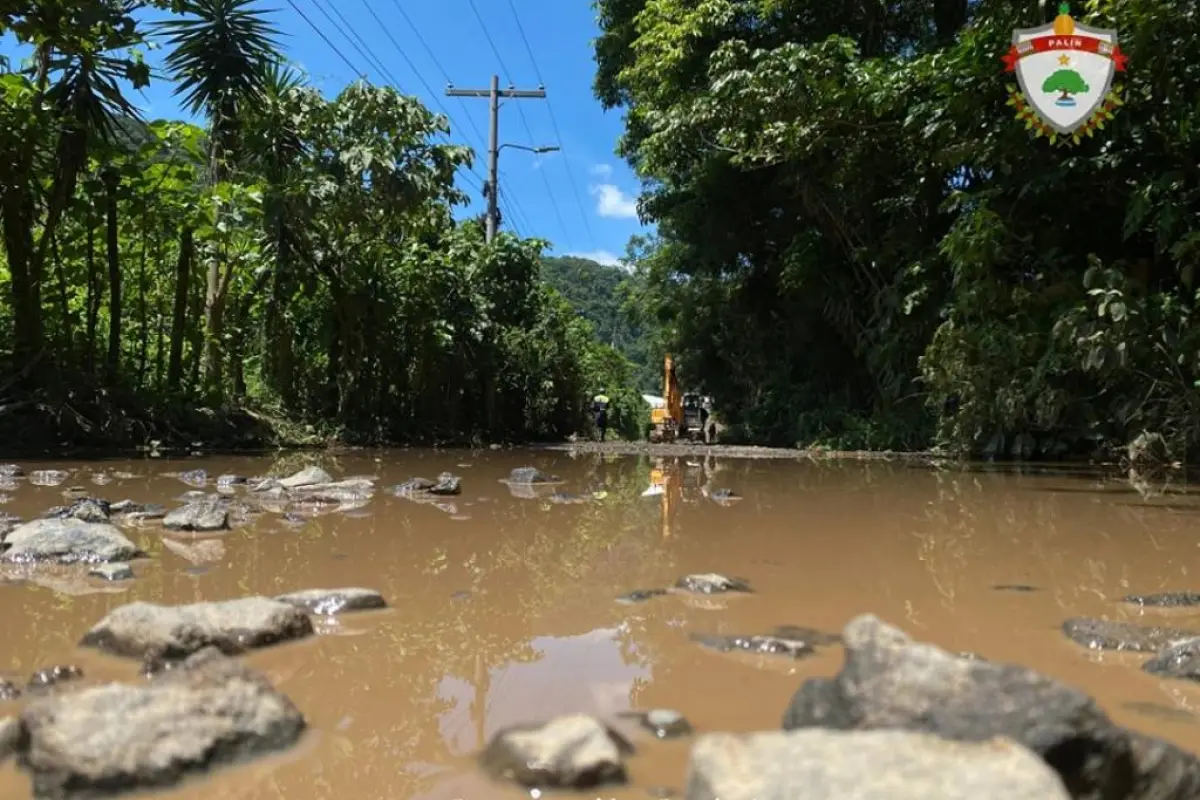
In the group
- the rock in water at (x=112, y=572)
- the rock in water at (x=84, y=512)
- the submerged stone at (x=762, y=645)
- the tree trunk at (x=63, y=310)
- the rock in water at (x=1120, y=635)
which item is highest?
the tree trunk at (x=63, y=310)

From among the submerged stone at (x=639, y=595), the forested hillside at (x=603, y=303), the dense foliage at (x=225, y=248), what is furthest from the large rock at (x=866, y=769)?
the forested hillside at (x=603, y=303)

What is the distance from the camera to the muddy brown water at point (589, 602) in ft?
6.74

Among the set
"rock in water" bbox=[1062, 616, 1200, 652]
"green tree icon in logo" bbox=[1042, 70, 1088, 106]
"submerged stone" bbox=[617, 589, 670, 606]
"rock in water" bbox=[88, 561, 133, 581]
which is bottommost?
"rock in water" bbox=[88, 561, 133, 581]

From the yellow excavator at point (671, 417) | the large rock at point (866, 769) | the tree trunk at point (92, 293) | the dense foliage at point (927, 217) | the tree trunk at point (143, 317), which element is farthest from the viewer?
→ the yellow excavator at point (671, 417)

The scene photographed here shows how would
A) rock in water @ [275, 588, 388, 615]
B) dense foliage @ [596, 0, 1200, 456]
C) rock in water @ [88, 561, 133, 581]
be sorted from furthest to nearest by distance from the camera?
dense foliage @ [596, 0, 1200, 456]
rock in water @ [88, 561, 133, 581]
rock in water @ [275, 588, 388, 615]

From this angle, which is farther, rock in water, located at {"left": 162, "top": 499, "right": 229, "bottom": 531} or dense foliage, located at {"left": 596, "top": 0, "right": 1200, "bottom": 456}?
dense foliage, located at {"left": 596, "top": 0, "right": 1200, "bottom": 456}

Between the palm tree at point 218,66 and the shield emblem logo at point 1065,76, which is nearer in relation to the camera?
the shield emblem logo at point 1065,76

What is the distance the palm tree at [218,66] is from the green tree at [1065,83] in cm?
971

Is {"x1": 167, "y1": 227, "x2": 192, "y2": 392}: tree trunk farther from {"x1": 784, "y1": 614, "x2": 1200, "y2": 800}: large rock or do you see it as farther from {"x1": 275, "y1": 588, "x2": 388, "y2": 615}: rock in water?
{"x1": 784, "y1": 614, "x2": 1200, "y2": 800}: large rock

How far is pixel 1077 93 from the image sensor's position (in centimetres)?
945

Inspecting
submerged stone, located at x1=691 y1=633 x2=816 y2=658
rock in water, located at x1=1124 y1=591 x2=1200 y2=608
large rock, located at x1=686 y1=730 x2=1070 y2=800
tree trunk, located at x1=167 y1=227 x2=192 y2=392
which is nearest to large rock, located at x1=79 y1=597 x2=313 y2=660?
submerged stone, located at x1=691 y1=633 x2=816 y2=658

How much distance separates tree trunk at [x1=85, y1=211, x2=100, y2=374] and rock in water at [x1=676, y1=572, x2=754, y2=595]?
29.1 feet

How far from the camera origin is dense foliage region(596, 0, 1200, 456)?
893cm

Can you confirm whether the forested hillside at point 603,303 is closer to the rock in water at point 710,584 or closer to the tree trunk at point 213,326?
the tree trunk at point 213,326
